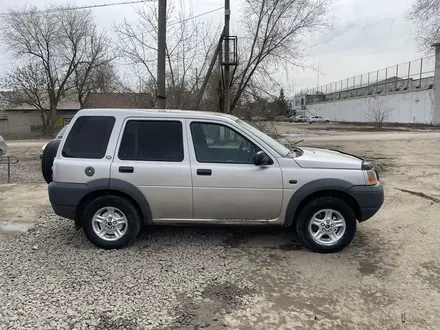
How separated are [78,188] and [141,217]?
0.84m

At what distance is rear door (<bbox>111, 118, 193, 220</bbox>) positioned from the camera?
4402 millimetres

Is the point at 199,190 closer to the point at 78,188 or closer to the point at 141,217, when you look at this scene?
the point at 141,217

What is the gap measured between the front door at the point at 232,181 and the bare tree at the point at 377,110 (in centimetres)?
4810

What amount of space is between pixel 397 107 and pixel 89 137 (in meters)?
53.8

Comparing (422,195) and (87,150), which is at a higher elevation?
(87,150)

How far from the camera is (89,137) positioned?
14.9ft

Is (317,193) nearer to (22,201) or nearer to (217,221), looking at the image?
(217,221)

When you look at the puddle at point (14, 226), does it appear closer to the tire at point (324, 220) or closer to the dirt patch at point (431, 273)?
the tire at point (324, 220)

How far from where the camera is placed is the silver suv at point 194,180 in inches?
172

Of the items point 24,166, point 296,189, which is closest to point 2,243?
point 296,189

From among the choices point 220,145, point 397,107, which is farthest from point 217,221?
point 397,107

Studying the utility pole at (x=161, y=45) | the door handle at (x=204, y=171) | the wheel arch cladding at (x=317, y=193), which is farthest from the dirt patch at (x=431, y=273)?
the utility pole at (x=161, y=45)

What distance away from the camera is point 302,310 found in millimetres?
3250

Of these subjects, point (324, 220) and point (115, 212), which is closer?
point (324, 220)
